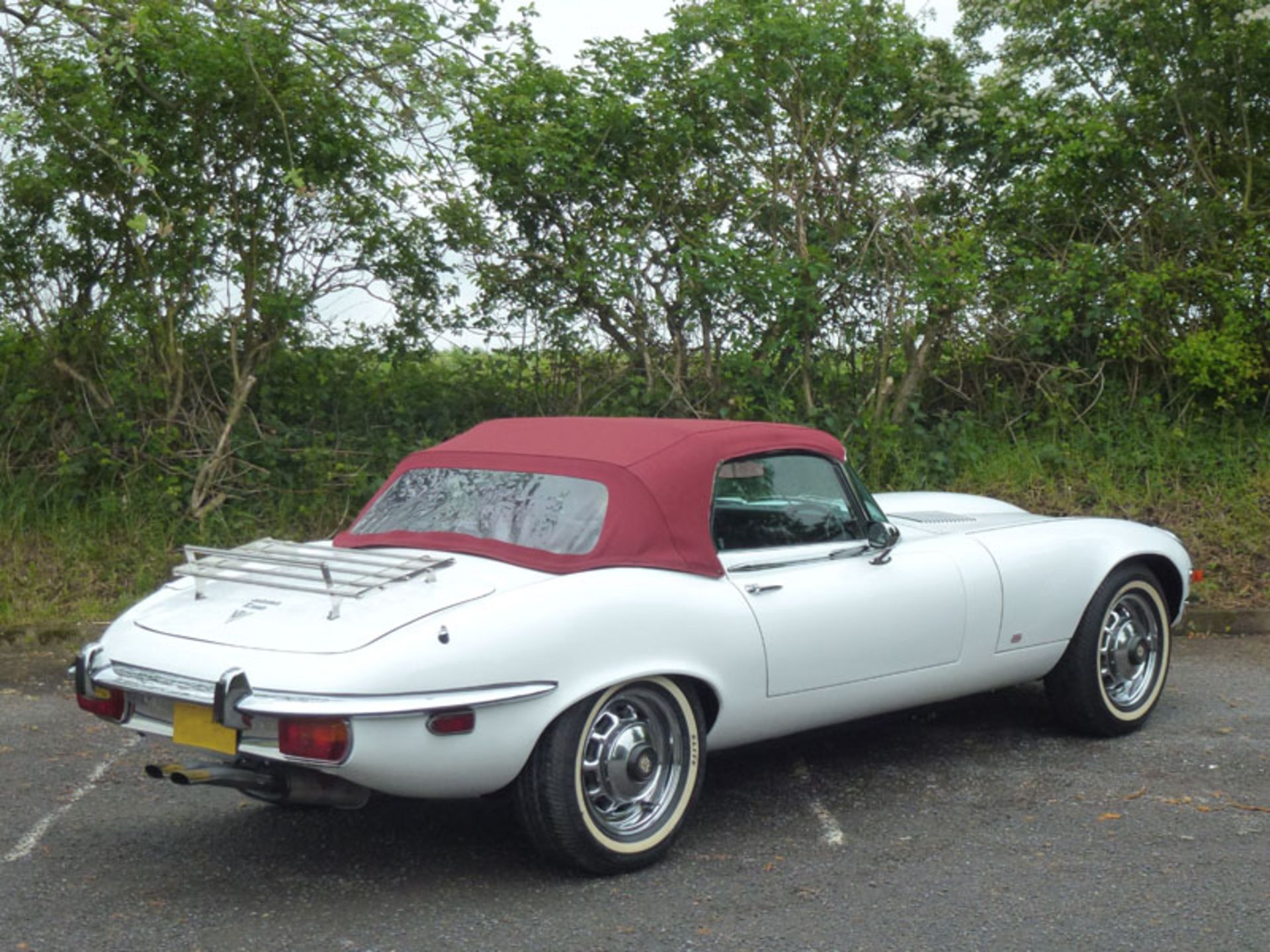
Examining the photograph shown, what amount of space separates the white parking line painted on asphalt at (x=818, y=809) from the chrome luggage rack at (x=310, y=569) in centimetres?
158

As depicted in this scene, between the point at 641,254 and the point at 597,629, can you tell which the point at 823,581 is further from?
the point at 641,254

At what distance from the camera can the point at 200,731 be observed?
415 cm

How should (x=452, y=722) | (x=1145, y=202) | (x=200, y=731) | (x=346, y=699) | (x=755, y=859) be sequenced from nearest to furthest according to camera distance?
1. (x=346, y=699)
2. (x=452, y=722)
3. (x=200, y=731)
4. (x=755, y=859)
5. (x=1145, y=202)

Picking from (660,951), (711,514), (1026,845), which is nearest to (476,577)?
(711,514)

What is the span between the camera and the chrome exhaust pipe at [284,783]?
412cm

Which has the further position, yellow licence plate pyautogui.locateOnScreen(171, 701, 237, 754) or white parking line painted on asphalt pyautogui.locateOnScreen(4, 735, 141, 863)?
white parking line painted on asphalt pyautogui.locateOnScreen(4, 735, 141, 863)

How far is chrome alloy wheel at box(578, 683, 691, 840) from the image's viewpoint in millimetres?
4359

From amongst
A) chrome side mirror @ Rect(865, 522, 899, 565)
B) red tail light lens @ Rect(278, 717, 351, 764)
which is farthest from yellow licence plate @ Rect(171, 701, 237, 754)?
chrome side mirror @ Rect(865, 522, 899, 565)

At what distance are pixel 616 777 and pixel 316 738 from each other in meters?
0.97

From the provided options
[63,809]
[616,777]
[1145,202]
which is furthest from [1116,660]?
[1145,202]

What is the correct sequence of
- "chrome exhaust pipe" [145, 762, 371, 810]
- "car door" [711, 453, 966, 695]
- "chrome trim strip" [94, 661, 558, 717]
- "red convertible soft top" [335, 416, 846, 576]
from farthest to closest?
1. "car door" [711, 453, 966, 695]
2. "red convertible soft top" [335, 416, 846, 576]
3. "chrome exhaust pipe" [145, 762, 371, 810]
4. "chrome trim strip" [94, 661, 558, 717]

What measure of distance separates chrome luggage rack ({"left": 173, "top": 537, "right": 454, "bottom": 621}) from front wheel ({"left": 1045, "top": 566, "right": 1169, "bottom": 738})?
9.05ft

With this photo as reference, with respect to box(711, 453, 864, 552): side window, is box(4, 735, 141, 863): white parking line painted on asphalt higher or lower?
lower

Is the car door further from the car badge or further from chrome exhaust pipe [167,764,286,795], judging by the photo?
chrome exhaust pipe [167,764,286,795]
